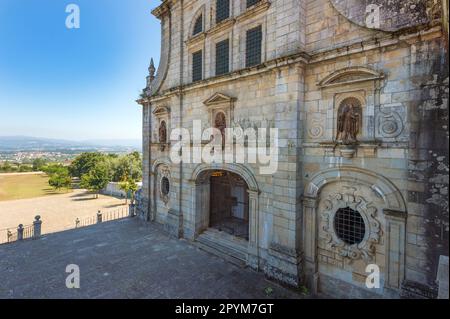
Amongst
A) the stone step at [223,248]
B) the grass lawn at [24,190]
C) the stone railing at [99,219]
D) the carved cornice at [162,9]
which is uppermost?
the carved cornice at [162,9]

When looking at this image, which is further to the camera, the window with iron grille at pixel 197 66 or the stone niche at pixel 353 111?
the window with iron grille at pixel 197 66

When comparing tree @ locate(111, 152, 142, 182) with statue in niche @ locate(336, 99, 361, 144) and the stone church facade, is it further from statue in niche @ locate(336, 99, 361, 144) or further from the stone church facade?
statue in niche @ locate(336, 99, 361, 144)

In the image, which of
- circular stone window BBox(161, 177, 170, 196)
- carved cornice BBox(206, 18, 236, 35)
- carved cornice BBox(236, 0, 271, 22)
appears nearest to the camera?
carved cornice BBox(236, 0, 271, 22)

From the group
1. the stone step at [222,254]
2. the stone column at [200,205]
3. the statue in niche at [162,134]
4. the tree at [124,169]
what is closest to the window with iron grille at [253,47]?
the stone column at [200,205]

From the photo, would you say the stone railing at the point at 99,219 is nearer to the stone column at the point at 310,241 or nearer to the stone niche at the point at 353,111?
the stone column at the point at 310,241

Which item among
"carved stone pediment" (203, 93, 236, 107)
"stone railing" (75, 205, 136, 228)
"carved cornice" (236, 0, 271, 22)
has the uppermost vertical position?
"carved cornice" (236, 0, 271, 22)

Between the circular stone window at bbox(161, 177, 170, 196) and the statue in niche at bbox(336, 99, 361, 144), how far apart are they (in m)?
11.5

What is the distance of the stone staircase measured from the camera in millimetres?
11363

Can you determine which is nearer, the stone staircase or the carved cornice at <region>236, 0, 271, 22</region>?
the carved cornice at <region>236, 0, 271, 22</region>

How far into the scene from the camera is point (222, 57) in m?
12.3

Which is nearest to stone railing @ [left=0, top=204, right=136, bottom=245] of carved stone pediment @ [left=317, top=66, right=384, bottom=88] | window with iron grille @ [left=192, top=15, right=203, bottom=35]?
window with iron grille @ [left=192, top=15, right=203, bottom=35]

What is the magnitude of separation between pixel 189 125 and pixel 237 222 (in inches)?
275

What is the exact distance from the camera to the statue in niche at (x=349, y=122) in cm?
795
